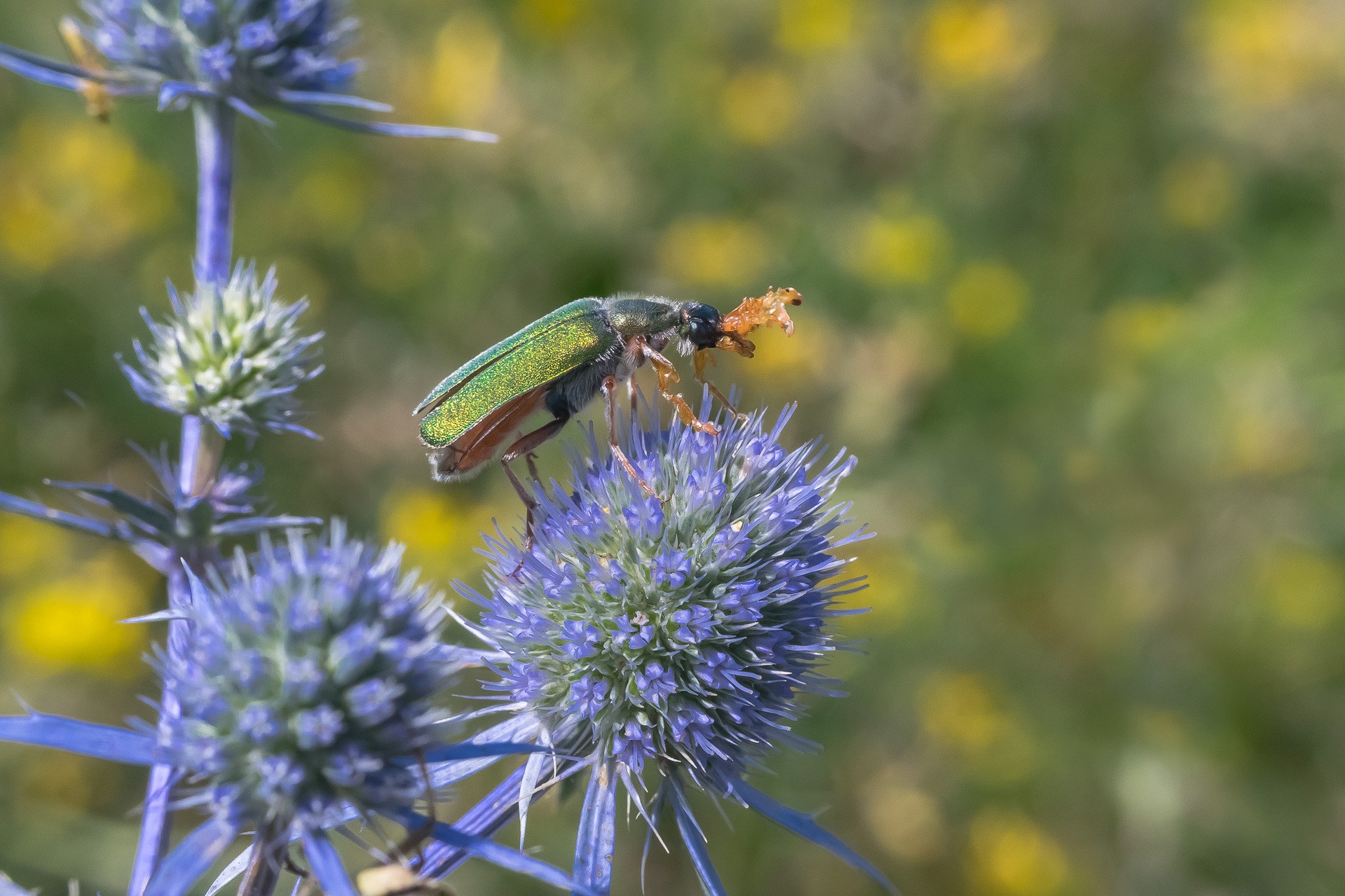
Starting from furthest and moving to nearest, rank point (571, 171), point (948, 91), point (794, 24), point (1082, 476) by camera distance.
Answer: point (794, 24) < point (948, 91) < point (571, 171) < point (1082, 476)

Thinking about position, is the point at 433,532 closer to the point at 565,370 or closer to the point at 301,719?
the point at 565,370

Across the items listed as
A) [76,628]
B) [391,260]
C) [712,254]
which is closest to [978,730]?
[712,254]

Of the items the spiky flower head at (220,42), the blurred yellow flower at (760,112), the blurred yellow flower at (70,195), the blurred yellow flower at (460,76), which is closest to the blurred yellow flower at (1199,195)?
the blurred yellow flower at (760,112)

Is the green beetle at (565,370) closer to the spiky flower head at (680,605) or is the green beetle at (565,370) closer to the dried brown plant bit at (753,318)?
the dried brown plant bit at (753,318)

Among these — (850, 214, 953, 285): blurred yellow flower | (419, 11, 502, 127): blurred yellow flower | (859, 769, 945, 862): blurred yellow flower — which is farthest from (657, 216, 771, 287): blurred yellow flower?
(859, 769, 945, 862): blurred yellow flower

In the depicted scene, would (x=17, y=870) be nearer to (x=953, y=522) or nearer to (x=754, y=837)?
(x=754, y=837)

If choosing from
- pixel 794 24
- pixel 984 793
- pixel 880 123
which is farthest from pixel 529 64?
pixel 984 793

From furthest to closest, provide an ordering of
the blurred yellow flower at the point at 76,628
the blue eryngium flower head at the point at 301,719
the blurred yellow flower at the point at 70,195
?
the blurred yellow flower at the point at 70,195
the blurred yellow flower at the point at 76,628
the blue eryngium flower head at the point at 301,719
